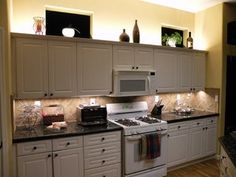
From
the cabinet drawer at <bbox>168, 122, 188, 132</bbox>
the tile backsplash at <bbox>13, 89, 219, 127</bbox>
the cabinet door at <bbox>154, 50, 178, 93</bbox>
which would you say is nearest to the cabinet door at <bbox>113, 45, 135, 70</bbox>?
the cabinet door at <bbox>154, 50, 178, 93</bbox>

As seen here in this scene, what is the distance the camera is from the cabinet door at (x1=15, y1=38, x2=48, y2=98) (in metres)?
2.63

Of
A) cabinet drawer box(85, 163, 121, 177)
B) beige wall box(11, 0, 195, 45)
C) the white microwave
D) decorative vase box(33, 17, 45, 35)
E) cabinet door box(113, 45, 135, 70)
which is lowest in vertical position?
cabinet drawer box(85, 163, 121, 177)

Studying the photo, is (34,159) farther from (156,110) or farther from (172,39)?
(172,39)

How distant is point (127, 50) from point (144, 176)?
6.66ft

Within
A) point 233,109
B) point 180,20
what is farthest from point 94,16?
point 233,109

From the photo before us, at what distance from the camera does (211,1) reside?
12.7 ft

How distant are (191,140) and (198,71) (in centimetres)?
144

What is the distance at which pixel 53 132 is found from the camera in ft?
8.69

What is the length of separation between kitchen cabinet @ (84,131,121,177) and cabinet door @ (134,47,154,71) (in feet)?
4.08

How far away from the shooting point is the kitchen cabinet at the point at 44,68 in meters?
2.64

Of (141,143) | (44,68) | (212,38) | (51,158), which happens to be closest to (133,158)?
(141,143)

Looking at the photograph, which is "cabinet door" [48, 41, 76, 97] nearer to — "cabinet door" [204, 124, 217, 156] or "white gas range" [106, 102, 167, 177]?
"white gas range" [106, 102, 167, 177]

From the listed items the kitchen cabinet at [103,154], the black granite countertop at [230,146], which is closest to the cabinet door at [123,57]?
the kitchen cabinet at [103,154]

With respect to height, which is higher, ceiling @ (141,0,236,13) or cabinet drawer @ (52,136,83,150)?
ceiling @ (141,0,236,13)
